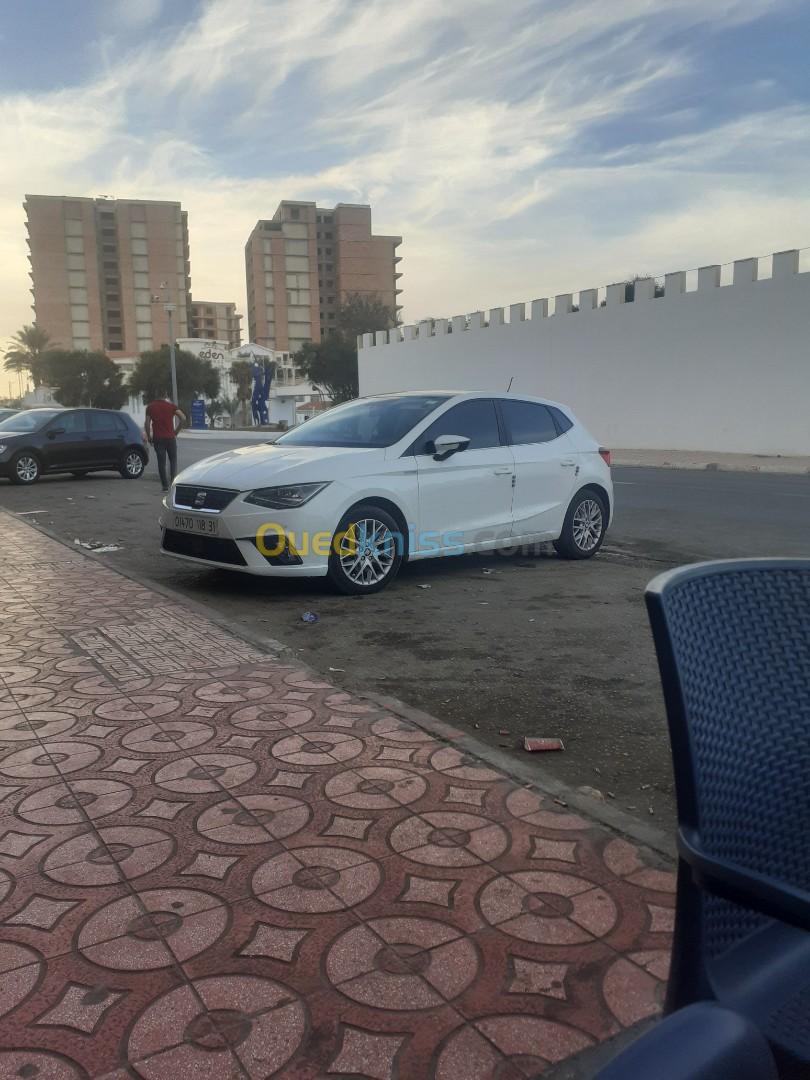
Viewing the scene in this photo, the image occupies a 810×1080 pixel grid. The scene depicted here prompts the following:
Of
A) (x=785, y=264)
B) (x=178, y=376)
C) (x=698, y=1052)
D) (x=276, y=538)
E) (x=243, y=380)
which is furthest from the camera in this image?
(x=243, y=380)

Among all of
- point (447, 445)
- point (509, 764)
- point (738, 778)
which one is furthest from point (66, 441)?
point (738, 778)

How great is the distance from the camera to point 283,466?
21.9ft

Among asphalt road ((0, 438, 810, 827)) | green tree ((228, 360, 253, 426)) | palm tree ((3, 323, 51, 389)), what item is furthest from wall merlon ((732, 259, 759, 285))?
palm tree ((3, 323, 51, 389))

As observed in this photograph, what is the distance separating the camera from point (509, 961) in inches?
90.4

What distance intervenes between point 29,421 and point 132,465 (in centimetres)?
219

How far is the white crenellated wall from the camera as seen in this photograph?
25.8 metres

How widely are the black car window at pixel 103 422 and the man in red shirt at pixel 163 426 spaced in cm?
313

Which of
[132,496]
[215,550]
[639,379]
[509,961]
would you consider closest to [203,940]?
[509,961]

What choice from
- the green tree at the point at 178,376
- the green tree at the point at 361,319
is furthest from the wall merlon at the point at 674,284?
the green tree at the point at 361,319

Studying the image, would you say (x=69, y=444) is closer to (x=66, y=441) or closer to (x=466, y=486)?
(x=66, y=441)

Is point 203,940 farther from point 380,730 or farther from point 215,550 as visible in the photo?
point 215,550

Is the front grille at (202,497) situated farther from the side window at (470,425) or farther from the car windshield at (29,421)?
the car windshield at (29,421)

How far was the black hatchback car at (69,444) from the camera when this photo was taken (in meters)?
17.0

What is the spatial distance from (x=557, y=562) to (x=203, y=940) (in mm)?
6701
